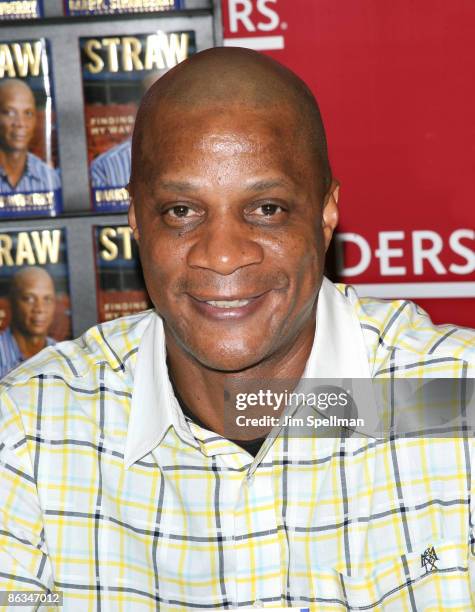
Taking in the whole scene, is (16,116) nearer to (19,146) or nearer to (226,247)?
(19,146)

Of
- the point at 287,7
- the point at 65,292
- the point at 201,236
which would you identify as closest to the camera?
the point at 201,236

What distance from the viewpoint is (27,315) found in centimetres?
238

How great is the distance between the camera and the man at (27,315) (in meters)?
2.37

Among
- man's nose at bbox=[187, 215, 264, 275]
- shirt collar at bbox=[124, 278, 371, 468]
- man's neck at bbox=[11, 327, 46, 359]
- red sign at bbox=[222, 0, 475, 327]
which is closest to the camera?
man's nose at bbox=[187, 215, 264, 275]

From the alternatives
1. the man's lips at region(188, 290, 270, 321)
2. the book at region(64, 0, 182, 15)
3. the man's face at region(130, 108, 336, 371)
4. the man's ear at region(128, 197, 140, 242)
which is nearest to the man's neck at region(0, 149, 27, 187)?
the book at region(64, 0, 182, 15)

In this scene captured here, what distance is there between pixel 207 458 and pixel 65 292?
1.07m

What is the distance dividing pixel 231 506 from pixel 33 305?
1151 millimetres

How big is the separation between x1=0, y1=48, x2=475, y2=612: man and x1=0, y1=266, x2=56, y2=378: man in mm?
906

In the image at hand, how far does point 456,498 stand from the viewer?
1351 mm

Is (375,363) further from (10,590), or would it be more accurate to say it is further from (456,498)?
(10,590)

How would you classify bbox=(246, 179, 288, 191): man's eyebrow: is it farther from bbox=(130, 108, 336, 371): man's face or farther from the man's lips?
the man's lips

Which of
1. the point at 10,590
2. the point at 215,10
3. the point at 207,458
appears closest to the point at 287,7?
the point at 215,10

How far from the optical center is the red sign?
7.09 ft

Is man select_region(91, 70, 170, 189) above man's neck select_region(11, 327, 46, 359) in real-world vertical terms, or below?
above
